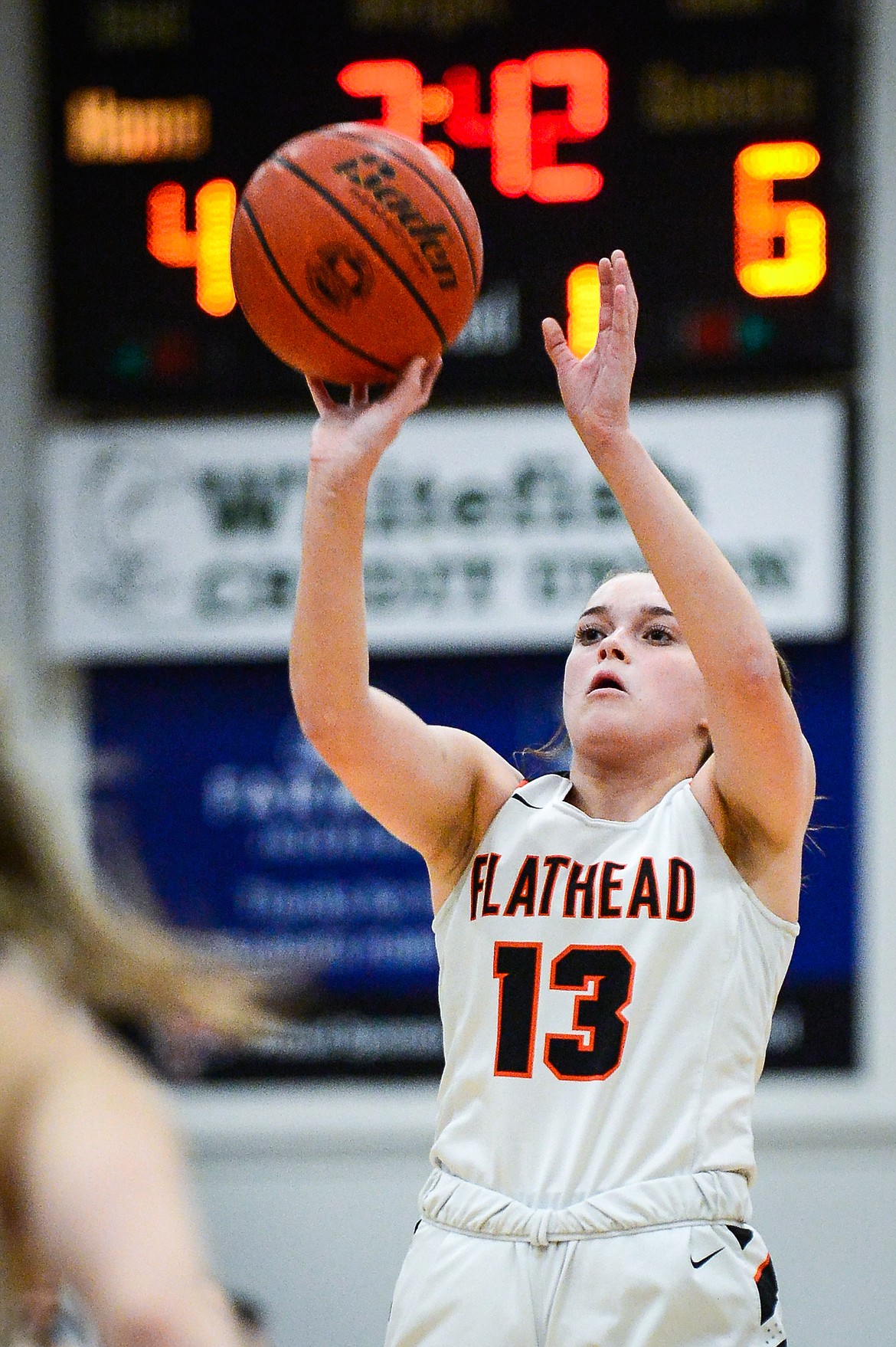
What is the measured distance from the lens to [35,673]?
5.24 meters

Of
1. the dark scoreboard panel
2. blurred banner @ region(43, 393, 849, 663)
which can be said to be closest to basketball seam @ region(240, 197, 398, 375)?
the dark scoreboard panel

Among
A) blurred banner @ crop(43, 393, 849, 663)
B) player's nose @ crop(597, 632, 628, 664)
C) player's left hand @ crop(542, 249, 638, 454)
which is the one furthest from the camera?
blurred banner @ crop(43, 393, 849, 663)

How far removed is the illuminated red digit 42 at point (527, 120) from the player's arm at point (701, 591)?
8.34 feet

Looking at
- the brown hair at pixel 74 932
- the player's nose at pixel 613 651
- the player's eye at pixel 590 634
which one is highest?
the player's eye at pixel 590 634

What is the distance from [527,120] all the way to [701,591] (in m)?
2.90

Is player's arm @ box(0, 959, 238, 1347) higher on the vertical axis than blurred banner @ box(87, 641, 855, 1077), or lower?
higher

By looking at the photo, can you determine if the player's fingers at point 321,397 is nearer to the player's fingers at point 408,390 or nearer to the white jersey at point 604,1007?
the player's fingers at point 408,390

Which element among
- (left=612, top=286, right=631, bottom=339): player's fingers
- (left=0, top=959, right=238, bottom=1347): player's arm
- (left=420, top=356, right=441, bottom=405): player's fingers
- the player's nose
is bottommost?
(left=0, top=959, right=238, bottom=1347): player's arm

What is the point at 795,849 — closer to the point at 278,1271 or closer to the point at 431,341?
the point at 431,341

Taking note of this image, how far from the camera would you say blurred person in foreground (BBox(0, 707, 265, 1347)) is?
3.56 feet

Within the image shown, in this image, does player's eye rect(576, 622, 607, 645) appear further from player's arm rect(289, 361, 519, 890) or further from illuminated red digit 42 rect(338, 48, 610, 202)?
illuminated red digit 42 rect(338, 48, 610, 202)

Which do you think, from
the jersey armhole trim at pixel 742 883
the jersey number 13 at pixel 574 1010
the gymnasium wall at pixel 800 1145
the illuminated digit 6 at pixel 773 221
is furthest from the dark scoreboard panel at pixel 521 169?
the jersey number 13 at pixel 574 1010

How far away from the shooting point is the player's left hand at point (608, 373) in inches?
90.7

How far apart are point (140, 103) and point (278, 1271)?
3.42 m
